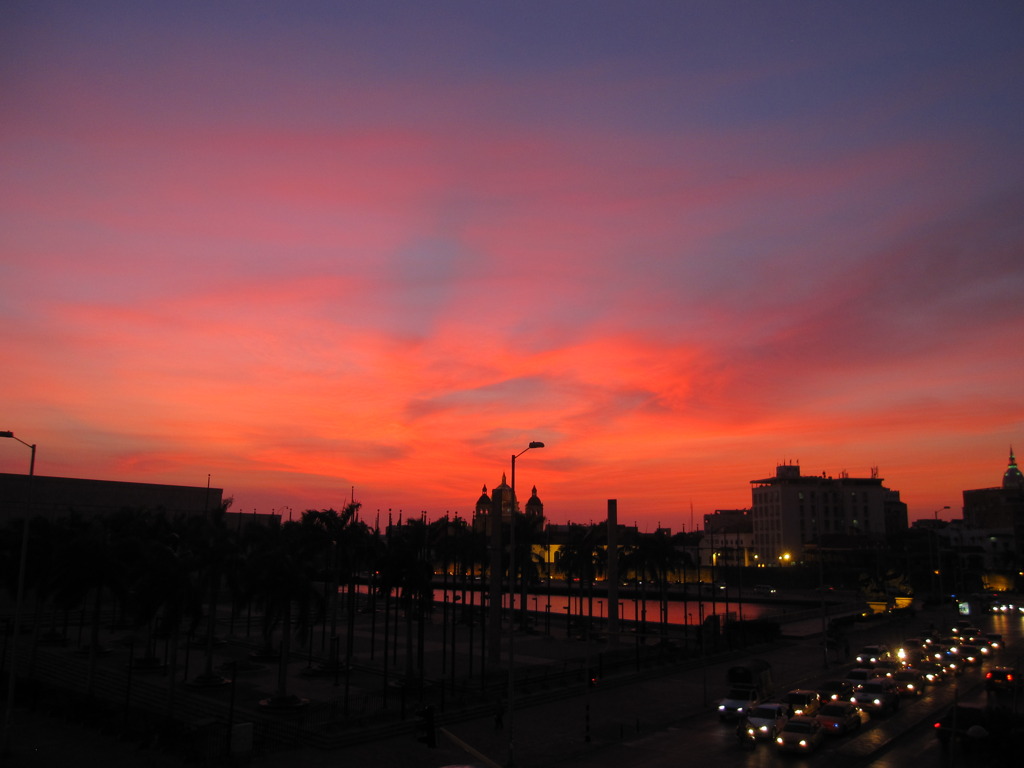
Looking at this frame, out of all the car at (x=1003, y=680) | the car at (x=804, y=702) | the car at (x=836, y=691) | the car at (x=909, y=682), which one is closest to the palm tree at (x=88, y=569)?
the car at (x=804, y=702)

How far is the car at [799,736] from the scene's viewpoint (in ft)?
109

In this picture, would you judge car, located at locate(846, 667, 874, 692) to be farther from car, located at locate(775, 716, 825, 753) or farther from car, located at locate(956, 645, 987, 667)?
car, located at locate(956, 645, 987, 667)

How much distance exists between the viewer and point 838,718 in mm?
36594

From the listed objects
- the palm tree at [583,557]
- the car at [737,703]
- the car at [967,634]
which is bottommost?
the car at [967,634]

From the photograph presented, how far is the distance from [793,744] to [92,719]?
35.0 metres

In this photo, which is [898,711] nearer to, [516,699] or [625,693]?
[625,693]

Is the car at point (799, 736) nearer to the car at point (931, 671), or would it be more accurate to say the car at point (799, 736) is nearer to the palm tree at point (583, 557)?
the car at point (931, 671)

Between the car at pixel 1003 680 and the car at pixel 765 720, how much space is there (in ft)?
53.4

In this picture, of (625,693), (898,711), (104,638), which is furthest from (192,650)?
(898,711)

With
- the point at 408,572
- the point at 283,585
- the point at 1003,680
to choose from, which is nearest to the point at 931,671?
the point at 1003,680

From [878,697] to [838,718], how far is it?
7698mm

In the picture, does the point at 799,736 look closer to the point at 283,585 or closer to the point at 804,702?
the point at 804,702

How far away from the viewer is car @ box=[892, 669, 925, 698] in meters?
47.8

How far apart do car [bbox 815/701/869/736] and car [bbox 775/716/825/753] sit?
6.80 feet
